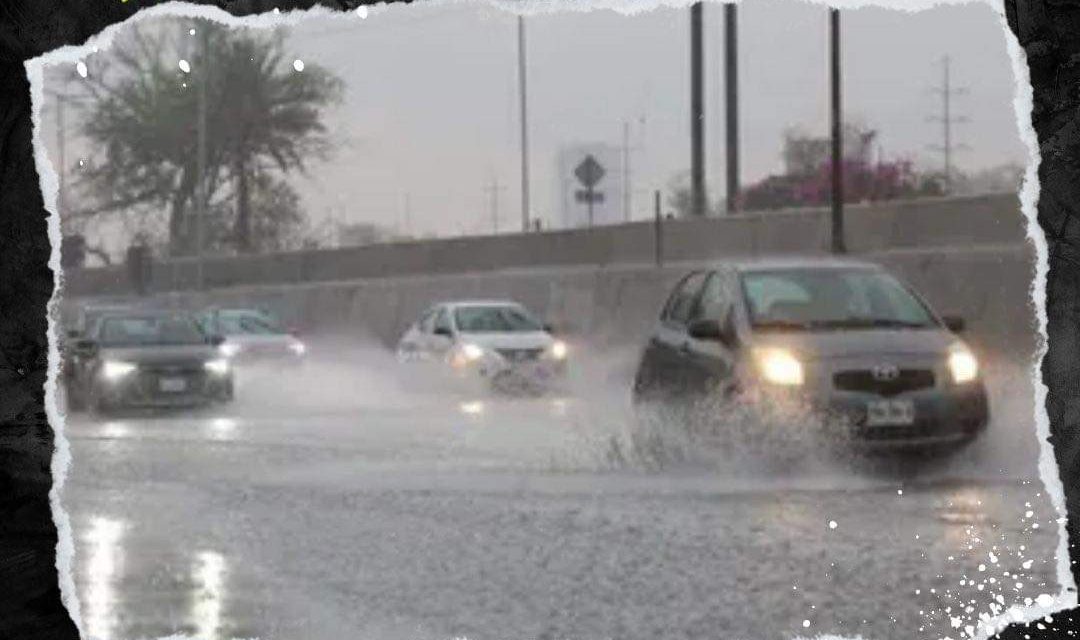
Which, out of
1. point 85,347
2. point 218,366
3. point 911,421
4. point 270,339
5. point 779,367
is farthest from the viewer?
point 218,366

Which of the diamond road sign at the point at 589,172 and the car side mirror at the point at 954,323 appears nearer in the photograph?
the diamond road sign at the point at 589,172

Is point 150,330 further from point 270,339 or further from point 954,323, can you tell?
Result: point 954,323

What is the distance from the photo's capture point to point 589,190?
5805mm

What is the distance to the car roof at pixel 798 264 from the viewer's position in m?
11.0

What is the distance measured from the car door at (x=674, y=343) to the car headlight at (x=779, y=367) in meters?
1.28

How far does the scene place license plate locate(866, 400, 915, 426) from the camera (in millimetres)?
9922

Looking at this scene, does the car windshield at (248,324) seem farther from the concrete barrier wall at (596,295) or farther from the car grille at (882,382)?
the car grille at (882,382)

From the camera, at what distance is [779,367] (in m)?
10.8

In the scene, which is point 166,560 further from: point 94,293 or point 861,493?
point 861,493

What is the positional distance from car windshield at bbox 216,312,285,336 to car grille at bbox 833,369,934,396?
9.56 ft

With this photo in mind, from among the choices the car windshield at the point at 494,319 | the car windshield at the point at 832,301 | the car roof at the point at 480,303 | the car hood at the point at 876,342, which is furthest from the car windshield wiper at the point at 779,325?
the car roof at the point at 480,303

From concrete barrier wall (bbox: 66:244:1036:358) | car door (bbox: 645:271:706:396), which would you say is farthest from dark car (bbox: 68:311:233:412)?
car door (bbox: 645:271:706:396)

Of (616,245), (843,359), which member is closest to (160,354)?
(616,245)

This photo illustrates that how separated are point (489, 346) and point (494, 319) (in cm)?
121
